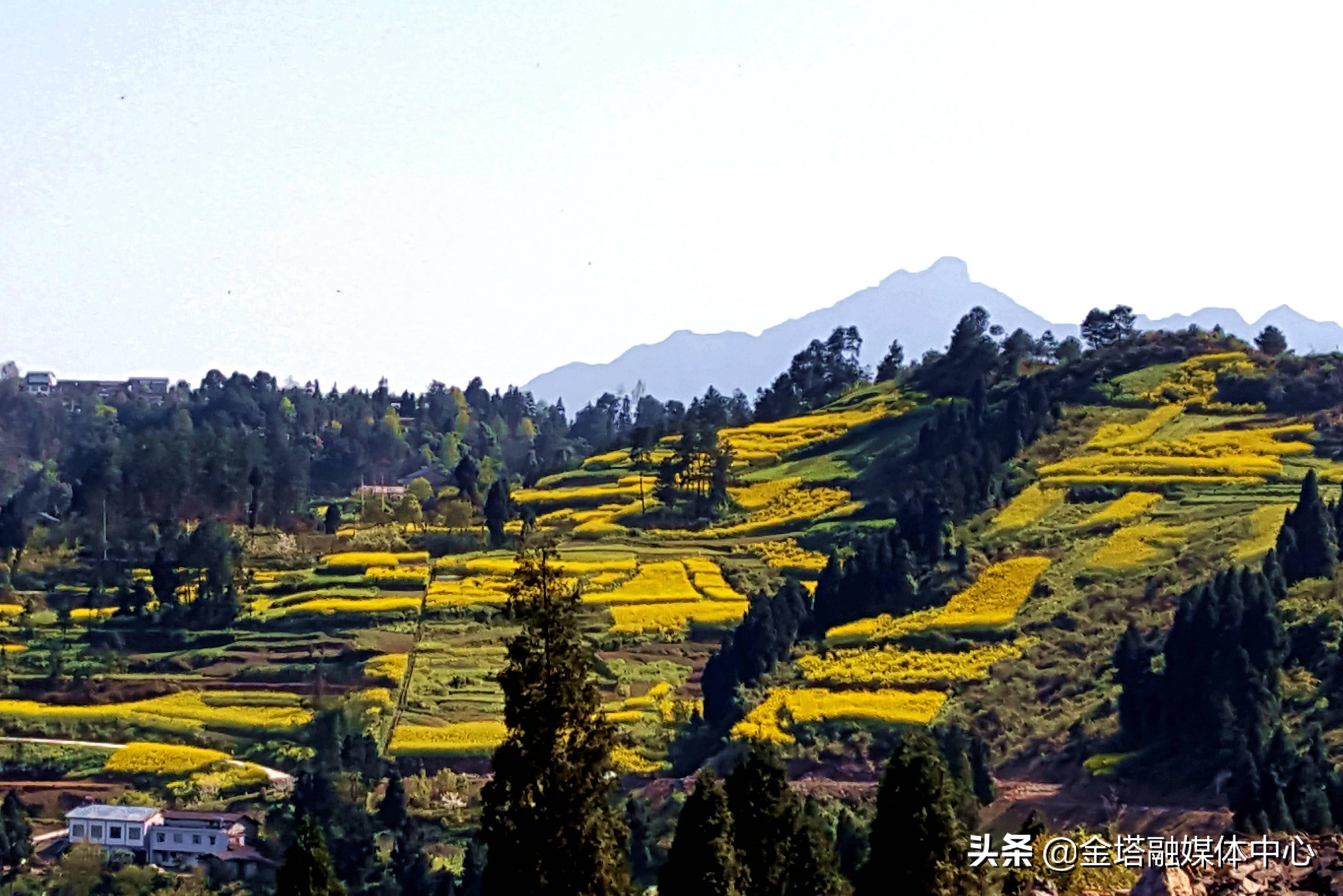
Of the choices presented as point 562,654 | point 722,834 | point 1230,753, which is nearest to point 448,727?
point 1230,753

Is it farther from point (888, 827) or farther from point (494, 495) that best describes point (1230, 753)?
point (494, 495)

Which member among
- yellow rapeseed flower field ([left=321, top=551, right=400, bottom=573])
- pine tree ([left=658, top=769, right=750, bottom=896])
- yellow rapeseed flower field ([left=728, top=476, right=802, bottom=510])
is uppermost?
yellow rapeseed flower field ([left=728, top=476, right=802, bottom=510])

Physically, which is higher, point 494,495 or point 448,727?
point 494,495

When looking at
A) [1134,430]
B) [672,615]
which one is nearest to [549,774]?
[672,615]

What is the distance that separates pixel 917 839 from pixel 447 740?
2849cm

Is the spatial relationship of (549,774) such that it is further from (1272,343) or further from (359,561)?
(1272,343)

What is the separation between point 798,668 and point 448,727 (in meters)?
8.88

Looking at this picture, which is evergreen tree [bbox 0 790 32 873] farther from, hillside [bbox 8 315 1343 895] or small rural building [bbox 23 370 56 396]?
small rural building [bbox 23 370 56 396]

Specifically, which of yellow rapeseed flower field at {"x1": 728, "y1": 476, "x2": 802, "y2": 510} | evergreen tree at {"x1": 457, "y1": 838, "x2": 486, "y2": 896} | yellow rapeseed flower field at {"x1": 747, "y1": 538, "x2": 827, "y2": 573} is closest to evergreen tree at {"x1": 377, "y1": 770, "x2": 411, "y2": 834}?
evergreen tree at {"x1": 457, "y1": 838, "x2": 486, "y2": 896}

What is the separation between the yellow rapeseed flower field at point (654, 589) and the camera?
5053cm

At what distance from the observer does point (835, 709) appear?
38.1 m

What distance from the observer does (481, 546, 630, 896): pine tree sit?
41.0 feet

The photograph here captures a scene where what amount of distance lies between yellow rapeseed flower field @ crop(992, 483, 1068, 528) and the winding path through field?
72.0 feet

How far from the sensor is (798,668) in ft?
138
